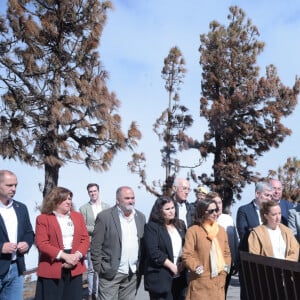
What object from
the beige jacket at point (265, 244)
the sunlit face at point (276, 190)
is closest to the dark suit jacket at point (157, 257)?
the beige jacket at point (265, 244)

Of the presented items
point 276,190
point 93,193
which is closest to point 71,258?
point 276,190

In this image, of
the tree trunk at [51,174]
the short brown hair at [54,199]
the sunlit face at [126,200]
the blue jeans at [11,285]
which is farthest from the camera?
the tree trunk at [51,174]

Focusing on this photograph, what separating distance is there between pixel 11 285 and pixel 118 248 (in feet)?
3.64

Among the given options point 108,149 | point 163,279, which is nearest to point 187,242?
point 163,279

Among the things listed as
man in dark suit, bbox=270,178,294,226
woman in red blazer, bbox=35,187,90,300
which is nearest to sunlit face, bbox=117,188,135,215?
woman in red blazer, bbox=35,187,90,300

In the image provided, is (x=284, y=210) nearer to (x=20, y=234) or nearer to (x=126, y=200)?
(x=126, y=200)

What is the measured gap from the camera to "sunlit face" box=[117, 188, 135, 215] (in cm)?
557

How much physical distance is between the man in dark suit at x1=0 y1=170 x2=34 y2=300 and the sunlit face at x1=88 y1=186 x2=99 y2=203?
2.65m

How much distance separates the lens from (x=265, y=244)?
17.5ft

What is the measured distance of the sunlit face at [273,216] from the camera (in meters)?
5.34

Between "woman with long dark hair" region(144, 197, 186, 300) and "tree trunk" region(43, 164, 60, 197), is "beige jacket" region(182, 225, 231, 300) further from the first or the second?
"tree trunk" region(43, 164, 60, 197)

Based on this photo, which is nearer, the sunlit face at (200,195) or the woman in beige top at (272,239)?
the woman in beige top at (272,239)

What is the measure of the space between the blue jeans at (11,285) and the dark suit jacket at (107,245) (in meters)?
Result: 0.82

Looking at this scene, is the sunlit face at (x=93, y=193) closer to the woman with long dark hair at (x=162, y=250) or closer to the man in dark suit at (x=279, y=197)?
the woman with long dark hair at (x=162, y=250)
